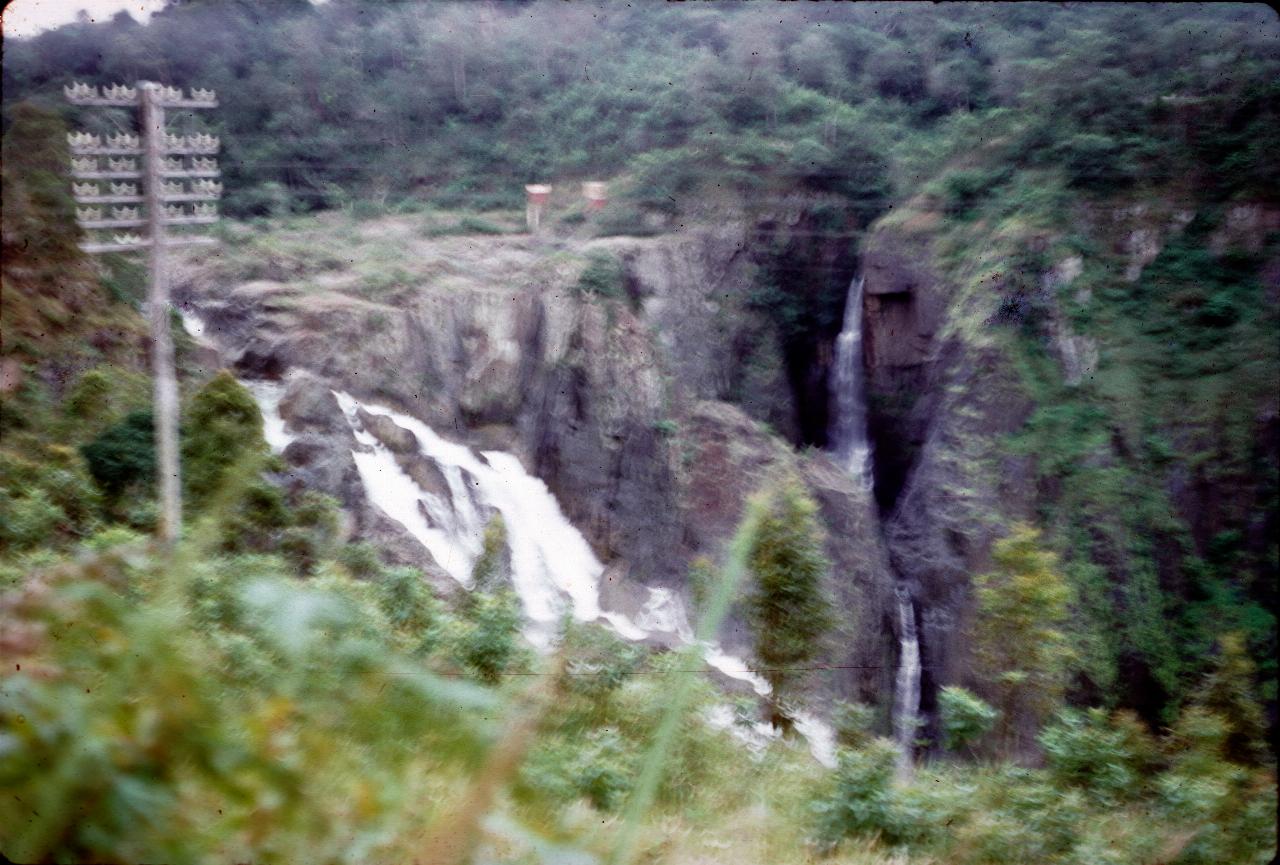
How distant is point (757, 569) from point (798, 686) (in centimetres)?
45

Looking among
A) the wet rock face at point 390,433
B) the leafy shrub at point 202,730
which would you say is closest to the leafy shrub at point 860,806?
the leafy shrub at point 202,730

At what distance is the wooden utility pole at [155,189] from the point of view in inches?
107

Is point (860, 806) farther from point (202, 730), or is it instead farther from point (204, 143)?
point (204, 143)

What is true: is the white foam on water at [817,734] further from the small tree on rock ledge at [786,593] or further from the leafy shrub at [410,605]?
the leafy shrub at [410,605]

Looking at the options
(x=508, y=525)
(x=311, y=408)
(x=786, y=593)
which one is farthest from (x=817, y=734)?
(x=311, y=408)

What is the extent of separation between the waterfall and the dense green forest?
68mm

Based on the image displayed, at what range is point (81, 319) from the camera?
106 inches

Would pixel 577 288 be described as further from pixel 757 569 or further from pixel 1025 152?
pixel 1025 152

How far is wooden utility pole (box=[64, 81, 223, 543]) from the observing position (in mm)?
2723

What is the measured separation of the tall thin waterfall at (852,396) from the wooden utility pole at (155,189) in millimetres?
3186

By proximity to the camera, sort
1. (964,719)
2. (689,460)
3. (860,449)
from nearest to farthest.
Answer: (964,719), (689,460), (860,449)

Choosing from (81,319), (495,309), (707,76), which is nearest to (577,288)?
(495,309)

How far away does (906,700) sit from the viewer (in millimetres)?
3463

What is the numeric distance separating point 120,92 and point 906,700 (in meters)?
3.64
